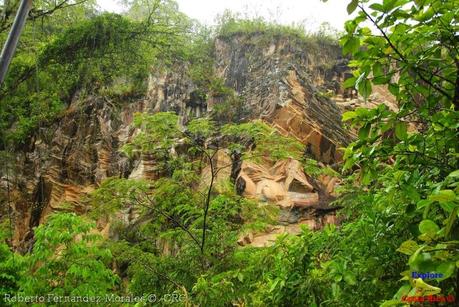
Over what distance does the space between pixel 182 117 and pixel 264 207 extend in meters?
9.73

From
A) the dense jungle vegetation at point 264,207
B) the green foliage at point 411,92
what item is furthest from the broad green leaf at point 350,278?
the green foliage at point 411,92

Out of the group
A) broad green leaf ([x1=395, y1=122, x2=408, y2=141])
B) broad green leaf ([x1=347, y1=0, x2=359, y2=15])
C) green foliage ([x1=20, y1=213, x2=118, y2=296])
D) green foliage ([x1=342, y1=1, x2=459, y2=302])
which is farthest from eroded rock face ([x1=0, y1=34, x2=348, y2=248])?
broad green leaf ([x1=347, y1=0, x2=359, y2=15])

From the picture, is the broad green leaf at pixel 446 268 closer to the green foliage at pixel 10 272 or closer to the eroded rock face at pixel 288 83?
Answer: the green foliage at pixel 10 272

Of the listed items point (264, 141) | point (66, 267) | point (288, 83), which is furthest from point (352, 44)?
point (288, 83)

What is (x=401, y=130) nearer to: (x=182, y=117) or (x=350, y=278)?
(x=350, y=278)

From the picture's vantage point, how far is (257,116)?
12.7 metres

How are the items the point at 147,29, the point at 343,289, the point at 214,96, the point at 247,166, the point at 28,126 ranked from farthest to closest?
the point at 214,96 → the point at 28,126 → the point at 247,166 → the point at 147,29 → the point at 343,289

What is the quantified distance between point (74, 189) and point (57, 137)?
7.33ft

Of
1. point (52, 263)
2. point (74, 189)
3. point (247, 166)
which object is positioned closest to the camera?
point (52, 263)

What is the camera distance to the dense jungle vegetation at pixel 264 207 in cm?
219

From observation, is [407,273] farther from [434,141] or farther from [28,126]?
[28,126]

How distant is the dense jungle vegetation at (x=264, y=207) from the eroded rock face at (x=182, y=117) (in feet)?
3.14

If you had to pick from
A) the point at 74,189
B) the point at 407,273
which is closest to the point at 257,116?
the point at 74,189

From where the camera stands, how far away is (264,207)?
6293 mm
